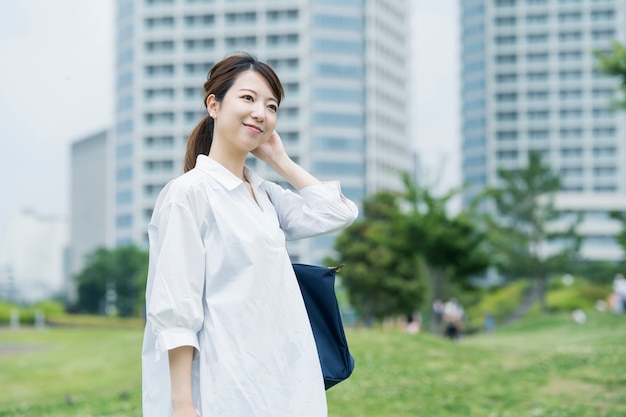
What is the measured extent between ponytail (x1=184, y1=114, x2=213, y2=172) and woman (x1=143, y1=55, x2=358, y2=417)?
242 mm

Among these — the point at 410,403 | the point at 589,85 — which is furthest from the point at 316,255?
the point at 410,403

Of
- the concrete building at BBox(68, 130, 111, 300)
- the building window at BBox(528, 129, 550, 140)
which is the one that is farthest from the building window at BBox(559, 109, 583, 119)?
the concrete building at BBox(68, 130, 111, 300)

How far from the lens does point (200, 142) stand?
12.5ft

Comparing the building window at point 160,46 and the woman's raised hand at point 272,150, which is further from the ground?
the building window at point 160,46

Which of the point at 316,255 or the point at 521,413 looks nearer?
the point at 521,413

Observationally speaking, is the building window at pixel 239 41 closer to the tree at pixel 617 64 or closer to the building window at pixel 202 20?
the building window at pixel 202 20

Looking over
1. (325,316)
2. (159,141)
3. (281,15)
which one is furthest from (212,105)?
(159,141)

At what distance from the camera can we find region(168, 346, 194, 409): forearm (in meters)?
3.14

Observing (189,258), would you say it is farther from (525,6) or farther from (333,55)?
(525,6)

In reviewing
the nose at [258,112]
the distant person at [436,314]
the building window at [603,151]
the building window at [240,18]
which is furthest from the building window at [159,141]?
the nose at [258,112]

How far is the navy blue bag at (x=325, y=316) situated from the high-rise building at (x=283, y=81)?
293 ft

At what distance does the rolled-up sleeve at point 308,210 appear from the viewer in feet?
12.5

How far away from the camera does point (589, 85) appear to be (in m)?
118

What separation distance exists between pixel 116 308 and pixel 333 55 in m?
35.5
